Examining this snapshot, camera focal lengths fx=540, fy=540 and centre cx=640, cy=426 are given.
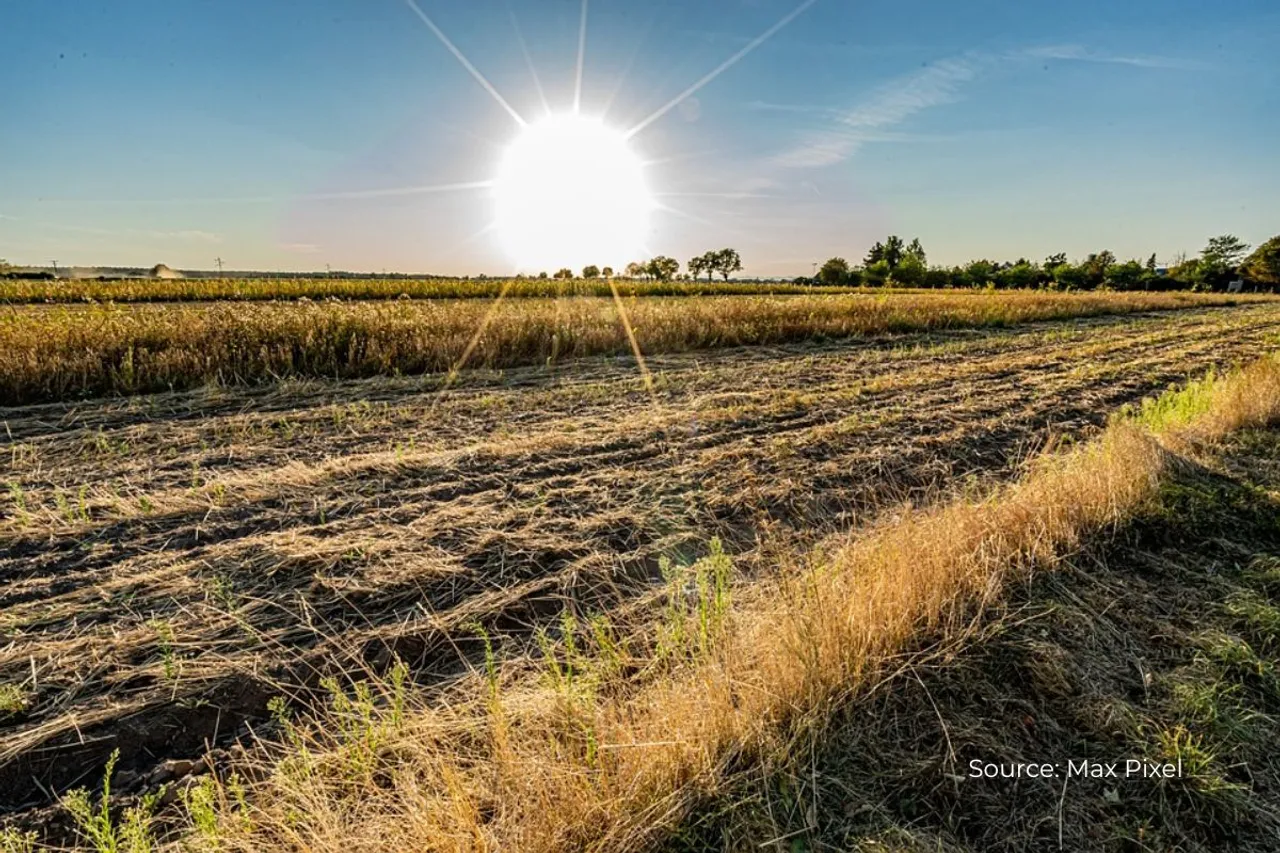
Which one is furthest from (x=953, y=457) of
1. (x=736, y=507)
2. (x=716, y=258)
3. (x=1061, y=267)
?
(x=716, y=258)

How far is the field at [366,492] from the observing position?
2.25 metres

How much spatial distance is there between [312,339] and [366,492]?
5.36 meters

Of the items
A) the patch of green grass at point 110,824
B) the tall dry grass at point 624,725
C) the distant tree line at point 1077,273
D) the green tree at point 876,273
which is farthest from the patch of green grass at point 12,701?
the green tree at point 876,273

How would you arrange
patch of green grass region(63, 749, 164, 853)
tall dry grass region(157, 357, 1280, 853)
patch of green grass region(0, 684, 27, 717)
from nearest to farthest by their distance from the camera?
1. patch of green grass region(63, 749, 164, 853)
2. tall dry grass region(157, 357, 1280, 853)
3. patch of green grass region(0, 684, 27, 717)

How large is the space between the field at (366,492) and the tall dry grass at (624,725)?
20cm

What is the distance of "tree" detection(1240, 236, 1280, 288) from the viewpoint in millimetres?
60844

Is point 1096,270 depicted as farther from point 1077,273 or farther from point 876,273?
point 876,273

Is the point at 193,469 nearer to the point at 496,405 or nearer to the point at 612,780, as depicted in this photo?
the point at 496,405

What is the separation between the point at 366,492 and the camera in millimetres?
3943

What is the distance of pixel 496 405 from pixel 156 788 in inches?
189

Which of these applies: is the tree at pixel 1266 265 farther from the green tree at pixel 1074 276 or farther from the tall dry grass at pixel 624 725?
the tall dry grass at pixel 624 725

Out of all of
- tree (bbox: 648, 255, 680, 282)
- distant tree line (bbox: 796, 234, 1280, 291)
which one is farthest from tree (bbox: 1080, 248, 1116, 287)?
tree (bbox: 648, 255, 680, 282)

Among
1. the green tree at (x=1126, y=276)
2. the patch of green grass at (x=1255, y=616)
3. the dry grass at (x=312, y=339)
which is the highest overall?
the green tree at (x=1126, y=276)

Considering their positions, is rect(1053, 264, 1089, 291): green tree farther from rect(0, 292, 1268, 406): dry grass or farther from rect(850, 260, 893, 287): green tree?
rect(0, 292, 1268, 406): dry grass
